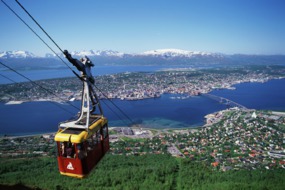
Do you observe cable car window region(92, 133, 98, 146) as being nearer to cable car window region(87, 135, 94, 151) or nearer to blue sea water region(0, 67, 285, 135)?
cable car window region(87, 135, 94, 151)

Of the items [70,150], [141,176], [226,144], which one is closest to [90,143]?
[70,150]

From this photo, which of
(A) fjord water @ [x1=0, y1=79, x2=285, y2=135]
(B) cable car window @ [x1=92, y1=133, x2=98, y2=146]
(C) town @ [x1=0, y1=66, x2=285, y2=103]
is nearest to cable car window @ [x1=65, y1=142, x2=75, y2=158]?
(B) cable car window @ [x1=92, y1=133, x2=98, y2=146]

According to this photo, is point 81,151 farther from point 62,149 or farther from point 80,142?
point 62,149

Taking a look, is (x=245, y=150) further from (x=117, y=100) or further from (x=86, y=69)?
(x=117, y=100)

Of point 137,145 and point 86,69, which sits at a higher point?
point 86,69

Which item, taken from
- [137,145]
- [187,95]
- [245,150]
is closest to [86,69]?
[137,145]
